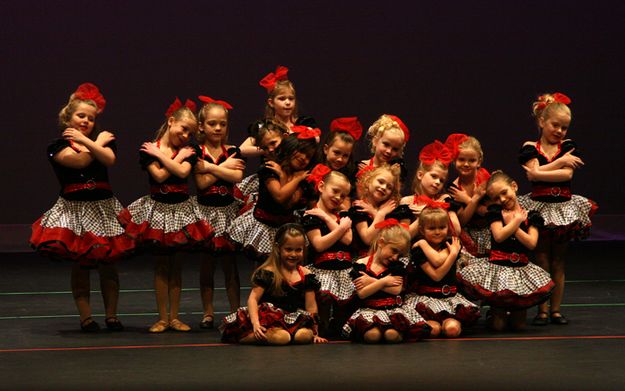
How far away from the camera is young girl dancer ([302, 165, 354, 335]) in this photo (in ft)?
17.4

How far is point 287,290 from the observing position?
5.14m

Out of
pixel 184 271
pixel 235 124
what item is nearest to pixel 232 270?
pixel 184 271

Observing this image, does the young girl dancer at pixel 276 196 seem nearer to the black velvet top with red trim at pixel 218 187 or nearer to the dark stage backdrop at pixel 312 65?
the black velvet top with red trim at pixel 218 187

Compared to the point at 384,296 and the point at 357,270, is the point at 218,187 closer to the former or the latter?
the point at 357,270

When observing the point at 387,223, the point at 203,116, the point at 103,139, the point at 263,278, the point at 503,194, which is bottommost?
the point at 263,278

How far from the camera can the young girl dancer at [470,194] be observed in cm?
569

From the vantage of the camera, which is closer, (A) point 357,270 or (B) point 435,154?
(A) point 357,270

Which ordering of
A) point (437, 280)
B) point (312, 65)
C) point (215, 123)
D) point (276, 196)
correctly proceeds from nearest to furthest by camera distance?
1. point (437, 280)
2. point (276, 196)
3. point (215, 123)
4. point (312, 65)

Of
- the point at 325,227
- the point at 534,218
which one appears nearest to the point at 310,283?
the point at 325,227

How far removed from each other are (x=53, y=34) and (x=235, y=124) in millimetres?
1492

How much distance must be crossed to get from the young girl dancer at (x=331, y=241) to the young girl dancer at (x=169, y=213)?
55 cm

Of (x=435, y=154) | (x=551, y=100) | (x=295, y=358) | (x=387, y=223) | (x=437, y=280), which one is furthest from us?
(x=551, y=100)

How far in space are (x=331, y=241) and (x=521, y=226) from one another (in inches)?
35.9

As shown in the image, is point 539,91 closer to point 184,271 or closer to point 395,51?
point 395,51
